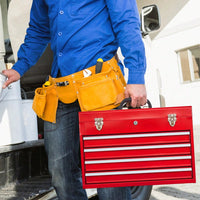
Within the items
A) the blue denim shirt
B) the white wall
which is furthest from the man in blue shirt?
the white wall

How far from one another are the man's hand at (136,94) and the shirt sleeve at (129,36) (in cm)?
2

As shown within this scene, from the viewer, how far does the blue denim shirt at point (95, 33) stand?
5.25 feet

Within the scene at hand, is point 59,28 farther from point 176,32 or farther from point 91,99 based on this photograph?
point 176,32

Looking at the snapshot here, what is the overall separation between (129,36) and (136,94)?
0.27 m

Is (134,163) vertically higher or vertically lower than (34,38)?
lower

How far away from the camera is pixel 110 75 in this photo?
1.64m

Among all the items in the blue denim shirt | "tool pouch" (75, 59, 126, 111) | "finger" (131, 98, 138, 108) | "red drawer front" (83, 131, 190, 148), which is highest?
the blue denim shirt

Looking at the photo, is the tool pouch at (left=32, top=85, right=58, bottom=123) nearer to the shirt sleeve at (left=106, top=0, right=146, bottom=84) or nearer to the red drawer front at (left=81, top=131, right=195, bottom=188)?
the red drawer front at (left=81, top=131, right=195, bottom=188)

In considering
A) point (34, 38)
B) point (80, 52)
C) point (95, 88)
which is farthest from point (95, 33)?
point (34, 38)

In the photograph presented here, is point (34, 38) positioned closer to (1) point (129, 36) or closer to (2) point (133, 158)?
(1) point (129, 36)

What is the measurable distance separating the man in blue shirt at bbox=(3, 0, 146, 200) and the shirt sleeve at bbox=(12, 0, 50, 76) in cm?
22

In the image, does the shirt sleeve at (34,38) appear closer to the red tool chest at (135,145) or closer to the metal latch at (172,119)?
the red tool chest at (135,145)

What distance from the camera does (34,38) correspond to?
206 centimetres

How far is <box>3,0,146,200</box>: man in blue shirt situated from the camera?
1.60m
